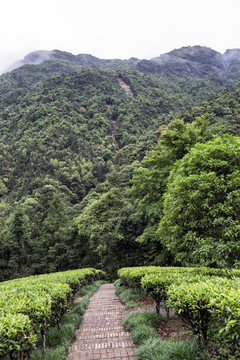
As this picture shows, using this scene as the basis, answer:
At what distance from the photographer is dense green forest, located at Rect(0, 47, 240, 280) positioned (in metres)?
14.1

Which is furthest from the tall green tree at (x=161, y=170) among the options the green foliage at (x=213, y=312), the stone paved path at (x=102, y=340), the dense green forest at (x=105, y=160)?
the green foliage at (x=213, y=312)

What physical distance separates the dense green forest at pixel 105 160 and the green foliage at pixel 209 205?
64 millimetres

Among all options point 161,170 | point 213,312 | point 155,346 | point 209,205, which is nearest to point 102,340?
point 155,346

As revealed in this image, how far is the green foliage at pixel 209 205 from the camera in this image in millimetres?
5478

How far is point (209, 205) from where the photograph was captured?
5859 millimetres

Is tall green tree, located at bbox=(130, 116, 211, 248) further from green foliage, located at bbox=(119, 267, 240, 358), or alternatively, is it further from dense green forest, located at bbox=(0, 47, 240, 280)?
green foliage, located at bbox=(119, 267, 240, 358)

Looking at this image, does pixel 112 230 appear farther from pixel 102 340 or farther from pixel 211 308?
pixel 211 308

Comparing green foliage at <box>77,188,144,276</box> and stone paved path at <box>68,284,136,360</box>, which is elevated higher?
stone paved path at <box>68,284,136,360</box>


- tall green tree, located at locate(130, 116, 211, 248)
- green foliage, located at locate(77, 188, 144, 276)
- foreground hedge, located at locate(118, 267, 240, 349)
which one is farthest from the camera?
green foliage, located at locate(77, 188, 144, 276)

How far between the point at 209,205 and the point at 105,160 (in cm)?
7373

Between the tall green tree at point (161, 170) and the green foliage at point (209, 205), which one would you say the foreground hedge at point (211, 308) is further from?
the tall green tree at point (161, 170)

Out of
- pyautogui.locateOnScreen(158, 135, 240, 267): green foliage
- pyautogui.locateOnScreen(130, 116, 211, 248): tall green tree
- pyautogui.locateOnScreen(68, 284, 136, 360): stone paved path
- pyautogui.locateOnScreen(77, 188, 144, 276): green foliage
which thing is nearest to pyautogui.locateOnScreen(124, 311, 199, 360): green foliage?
pyautogui.locateOnScreen(68, 284, 136, 360): stone paved path

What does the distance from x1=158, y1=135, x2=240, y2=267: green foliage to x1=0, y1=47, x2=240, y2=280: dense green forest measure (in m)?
0.06

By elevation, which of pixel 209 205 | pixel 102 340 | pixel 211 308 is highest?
pixel 209 205
